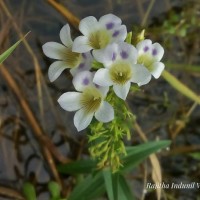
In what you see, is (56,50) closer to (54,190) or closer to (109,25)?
(109,25)

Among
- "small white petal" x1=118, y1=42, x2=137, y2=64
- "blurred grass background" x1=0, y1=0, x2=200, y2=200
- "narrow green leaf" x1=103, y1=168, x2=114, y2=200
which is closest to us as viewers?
"small white petal" x1=118, y1=42, x2=137, y2=64

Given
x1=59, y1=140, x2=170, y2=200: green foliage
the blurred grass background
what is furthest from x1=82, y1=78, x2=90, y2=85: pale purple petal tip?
the blurred grass background

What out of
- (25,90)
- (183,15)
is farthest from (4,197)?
(183,15)

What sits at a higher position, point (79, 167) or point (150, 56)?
point (150, 56)

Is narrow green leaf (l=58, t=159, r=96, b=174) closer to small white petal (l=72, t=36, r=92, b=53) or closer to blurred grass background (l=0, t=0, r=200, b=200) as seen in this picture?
blurred grass background (l=0, t=0, r=200, b=200)

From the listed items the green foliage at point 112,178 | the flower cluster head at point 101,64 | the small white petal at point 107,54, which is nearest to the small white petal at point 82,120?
the flower cluster head at point 101,64

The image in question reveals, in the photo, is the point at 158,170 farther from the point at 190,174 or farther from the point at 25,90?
the point at 25,90

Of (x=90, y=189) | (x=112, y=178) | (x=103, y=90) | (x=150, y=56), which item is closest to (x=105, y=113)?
(x=103, y=90)
